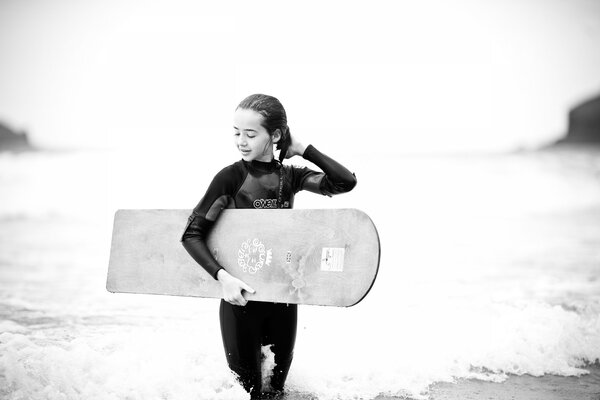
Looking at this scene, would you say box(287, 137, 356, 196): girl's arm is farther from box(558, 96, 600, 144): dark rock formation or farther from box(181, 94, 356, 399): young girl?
box(558, 96, 600, 144): dark rock formation

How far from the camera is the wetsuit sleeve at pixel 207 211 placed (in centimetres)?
163

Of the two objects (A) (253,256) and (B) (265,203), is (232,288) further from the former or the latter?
(B) (265,203)

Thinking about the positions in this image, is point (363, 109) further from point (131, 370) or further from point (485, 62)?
point (131, 370)

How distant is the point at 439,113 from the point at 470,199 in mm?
1308

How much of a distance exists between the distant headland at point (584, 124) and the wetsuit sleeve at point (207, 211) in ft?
19.5

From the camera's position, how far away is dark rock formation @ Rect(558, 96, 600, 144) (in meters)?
6.61

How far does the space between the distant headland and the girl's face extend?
19.2ft

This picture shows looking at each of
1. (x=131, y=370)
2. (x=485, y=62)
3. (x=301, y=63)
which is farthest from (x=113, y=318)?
(x=485, y=62)

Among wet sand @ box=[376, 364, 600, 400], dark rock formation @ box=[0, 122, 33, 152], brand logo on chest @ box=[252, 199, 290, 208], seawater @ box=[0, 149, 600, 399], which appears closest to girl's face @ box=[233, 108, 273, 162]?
brand logo on chest @ box=[252, 199, 290, 208]

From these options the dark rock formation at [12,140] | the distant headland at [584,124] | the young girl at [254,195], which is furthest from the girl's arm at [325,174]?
the dark rock formation at [12,140]

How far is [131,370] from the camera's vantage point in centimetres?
208

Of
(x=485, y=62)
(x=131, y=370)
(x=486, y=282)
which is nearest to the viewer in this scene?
(x=131, y=370)

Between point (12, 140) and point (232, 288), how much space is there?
20.7 feet

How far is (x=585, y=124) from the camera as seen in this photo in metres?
7.06
